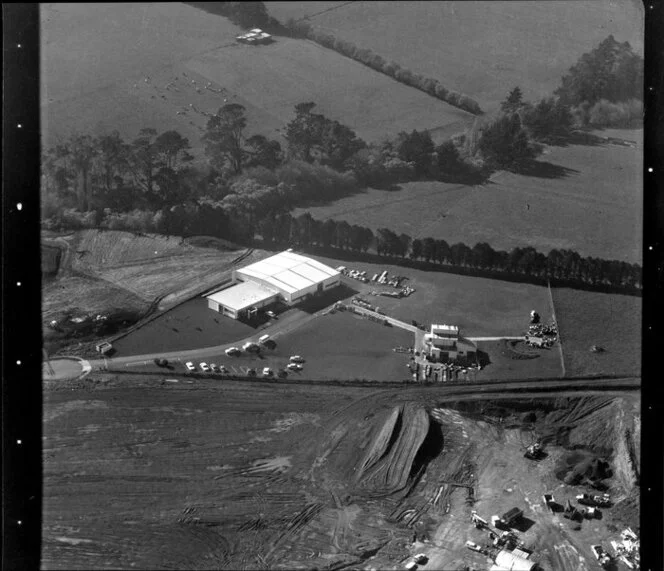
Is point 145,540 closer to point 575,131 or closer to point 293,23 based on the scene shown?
point 575,131

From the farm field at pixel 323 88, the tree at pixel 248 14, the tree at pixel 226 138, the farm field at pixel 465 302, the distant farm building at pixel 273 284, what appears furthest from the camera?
the tree at pixel 248 14

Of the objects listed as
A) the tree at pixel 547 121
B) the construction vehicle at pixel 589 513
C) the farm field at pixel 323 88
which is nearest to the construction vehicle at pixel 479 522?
the construction vehicle at pixel 589 513

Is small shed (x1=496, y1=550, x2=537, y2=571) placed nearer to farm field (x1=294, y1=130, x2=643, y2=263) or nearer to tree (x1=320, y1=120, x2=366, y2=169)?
farm field (x1=294, y1=130, x2=643, y2=263)

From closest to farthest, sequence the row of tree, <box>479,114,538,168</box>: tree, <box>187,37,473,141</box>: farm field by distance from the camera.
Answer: the row of tree, <box>479,114,538,168</box>: tree, <box>187,37,473,141</box>: farm field

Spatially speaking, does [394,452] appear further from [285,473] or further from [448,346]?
[448,346]

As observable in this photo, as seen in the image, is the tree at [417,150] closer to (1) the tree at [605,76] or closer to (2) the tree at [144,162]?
(1) the tree at [605,76]

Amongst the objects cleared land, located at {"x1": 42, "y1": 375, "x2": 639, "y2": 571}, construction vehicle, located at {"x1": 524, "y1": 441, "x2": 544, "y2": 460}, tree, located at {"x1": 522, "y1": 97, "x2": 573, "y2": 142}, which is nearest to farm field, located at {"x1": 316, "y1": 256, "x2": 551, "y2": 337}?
cleared land, located at {"x1": 42, "y1": 375, "x2": 639, "y2": 571}

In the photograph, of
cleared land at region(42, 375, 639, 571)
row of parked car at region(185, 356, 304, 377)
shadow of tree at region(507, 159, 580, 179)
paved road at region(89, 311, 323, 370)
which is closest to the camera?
cleared land at region(42, 375, 639, 571)
